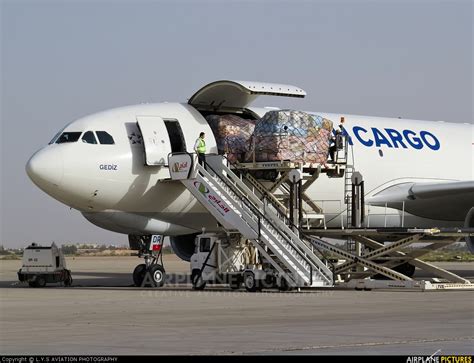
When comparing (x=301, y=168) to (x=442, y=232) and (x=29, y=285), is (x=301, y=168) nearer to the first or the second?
(x=442, y=232)

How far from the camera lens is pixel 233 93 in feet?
87.9

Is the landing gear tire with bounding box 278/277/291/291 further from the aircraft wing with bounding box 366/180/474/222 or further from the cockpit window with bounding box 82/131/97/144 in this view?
the aircraft wing with bounding box 366/180/474/222

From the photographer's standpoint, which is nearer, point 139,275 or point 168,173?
point 168,173

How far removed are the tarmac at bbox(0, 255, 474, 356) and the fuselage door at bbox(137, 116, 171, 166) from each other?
4.19 metres

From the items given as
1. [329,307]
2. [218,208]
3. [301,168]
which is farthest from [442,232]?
[329,307]

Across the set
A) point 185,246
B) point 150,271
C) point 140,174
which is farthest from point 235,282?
point 185,246

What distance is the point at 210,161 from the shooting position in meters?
25.0

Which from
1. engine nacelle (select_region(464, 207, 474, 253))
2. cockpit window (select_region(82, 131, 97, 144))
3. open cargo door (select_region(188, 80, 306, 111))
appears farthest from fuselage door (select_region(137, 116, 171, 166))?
engine nacelle (select_region(464, 207, 474, 253))

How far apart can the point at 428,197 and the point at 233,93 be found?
7.06 metres

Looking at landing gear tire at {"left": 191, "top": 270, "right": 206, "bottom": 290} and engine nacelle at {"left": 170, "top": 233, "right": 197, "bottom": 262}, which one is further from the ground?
engine nacelle at {"left": 170, "top": 233, "right": 197, "bottom": 262}

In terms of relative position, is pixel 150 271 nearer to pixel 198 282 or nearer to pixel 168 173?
pixel 198 282

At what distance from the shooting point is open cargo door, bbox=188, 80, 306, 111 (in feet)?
85.6

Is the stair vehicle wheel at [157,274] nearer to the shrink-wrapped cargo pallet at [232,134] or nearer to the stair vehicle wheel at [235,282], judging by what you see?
the stair vehicle wheel at [235,282]

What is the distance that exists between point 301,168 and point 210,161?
2324 millimetres
